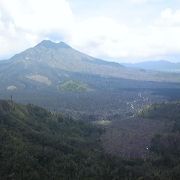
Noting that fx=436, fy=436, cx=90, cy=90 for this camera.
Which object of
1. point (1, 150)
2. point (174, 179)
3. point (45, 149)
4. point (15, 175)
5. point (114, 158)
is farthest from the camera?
point (114, 158)

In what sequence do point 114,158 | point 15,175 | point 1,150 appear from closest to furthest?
point 15,175, point 1,150, point 114,158

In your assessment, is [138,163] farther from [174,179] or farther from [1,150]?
[1,150]

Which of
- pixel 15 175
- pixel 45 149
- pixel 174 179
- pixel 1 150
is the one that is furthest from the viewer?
pixel 45 149

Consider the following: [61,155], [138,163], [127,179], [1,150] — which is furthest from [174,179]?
[1,150]

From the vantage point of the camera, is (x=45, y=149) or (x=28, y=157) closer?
(x=28, y=157)

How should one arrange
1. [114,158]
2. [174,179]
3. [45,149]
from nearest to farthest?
[174,179] → [45,149] → [114,158]

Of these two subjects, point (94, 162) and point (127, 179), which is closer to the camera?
point (127, 179)

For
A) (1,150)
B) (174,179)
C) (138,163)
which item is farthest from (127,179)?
(1,150)

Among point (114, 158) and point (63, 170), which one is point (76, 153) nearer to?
point (114, 158)
